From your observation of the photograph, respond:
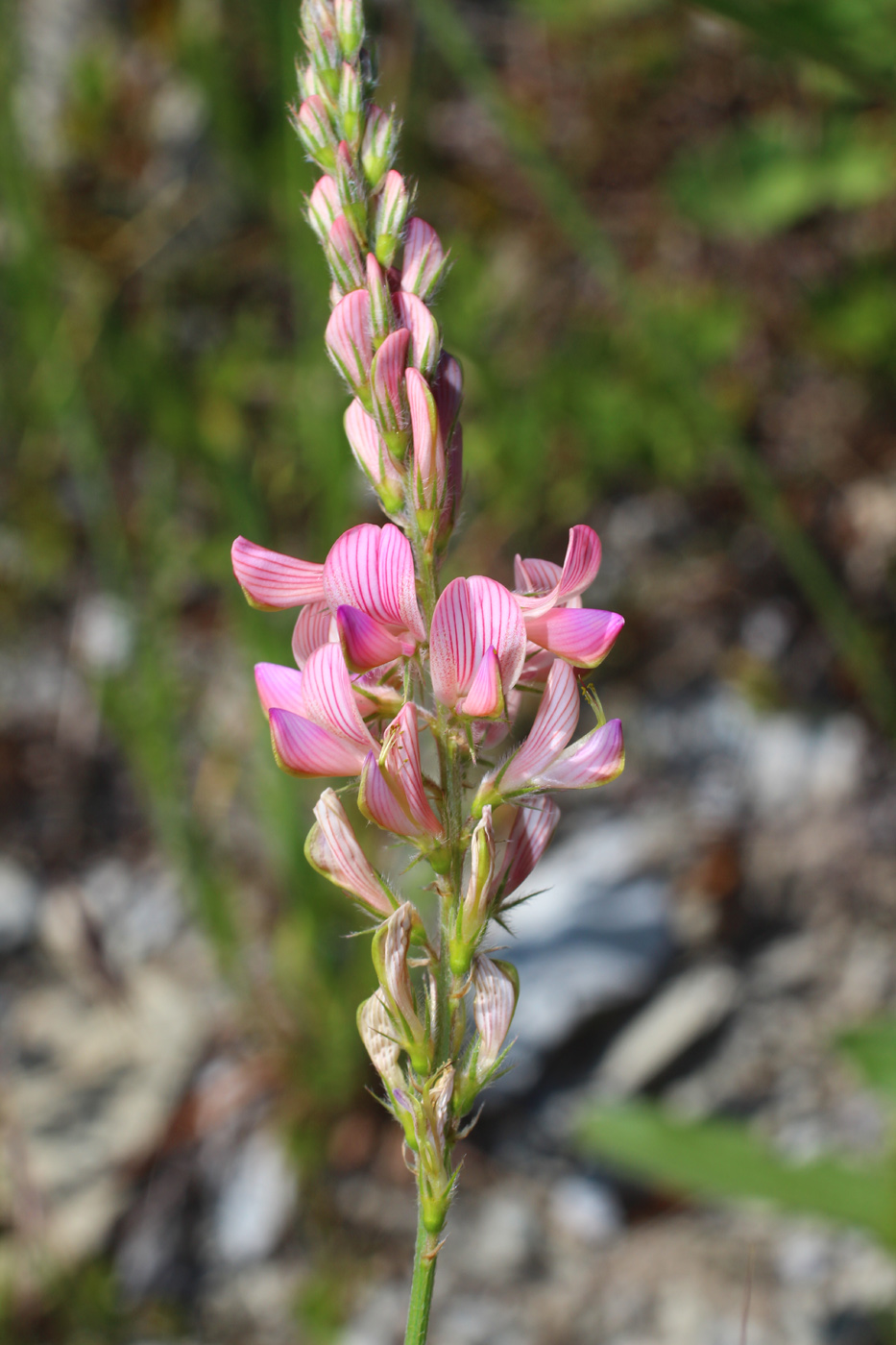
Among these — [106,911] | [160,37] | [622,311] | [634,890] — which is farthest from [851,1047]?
[160,37]

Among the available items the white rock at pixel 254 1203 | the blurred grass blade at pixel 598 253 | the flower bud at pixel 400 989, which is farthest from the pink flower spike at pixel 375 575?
the white rock at pixel 254 1203

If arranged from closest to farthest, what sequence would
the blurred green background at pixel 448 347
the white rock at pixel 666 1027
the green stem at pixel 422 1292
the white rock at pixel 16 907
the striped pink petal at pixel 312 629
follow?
the green stem at pixel 422 1292 → the striped pink petal at pixel 312 629 → the white rock at pixel 666 1027 → the blurred green background at pixel 448 347 → the white rock at pixel 16 907

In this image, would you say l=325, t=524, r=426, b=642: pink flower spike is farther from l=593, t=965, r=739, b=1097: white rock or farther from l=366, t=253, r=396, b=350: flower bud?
l=593, t=965, r=739, b=1097: white rock

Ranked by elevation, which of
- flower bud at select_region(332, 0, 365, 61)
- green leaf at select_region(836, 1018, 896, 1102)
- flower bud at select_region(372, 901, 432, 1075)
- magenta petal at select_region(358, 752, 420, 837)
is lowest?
green leaf at select_region(836, 1018, 896, 1102)

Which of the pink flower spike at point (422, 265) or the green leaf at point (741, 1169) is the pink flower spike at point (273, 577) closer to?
the pink flower spike at point (422, 265)

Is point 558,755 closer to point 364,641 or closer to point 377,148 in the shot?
point 364,641

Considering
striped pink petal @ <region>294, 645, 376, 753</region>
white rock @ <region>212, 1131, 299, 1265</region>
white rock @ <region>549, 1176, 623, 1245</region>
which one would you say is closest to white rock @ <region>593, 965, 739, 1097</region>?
white rock @ <region>549, 1176, 623, 1245</region>
